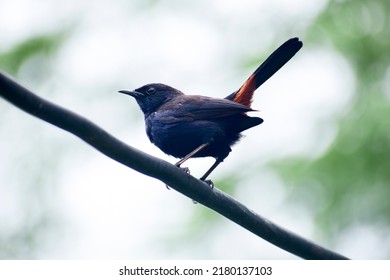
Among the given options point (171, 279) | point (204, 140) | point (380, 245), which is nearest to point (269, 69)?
point (204, 140)

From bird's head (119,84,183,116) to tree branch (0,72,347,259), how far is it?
174 cm

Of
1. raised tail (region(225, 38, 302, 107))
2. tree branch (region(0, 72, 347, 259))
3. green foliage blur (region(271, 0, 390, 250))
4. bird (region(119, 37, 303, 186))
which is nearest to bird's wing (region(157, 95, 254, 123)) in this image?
bird (region(119, 37, 303, 186))

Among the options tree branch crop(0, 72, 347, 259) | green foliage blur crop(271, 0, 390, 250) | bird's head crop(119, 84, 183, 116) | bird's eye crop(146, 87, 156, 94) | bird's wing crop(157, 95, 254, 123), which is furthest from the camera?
green foliage blur crop(271, 0, 390, 250)

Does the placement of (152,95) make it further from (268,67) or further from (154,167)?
(154,167)

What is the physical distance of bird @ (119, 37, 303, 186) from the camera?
151 inches

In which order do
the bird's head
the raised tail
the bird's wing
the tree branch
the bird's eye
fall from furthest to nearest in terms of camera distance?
1. the bird's eye
2. the bird's head
3. the raised tail
4. the bird's wing
5. the tree branch

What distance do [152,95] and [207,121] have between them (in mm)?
723

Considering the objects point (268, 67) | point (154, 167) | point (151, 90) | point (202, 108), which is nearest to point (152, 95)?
point (151, 90)

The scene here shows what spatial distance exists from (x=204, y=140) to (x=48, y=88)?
3372mm

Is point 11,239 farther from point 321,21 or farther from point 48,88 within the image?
point 321,21

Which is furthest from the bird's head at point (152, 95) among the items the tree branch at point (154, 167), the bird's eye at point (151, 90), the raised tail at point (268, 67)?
the tree branch at point (154, 167)

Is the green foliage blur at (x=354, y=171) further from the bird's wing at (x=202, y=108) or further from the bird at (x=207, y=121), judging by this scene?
the bird's wing at (x=202, y=108)

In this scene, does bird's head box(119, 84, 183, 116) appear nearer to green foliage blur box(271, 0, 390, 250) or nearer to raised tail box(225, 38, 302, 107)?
raised tail box(225, 38, 302, 107)

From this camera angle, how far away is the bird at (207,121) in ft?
12.6
